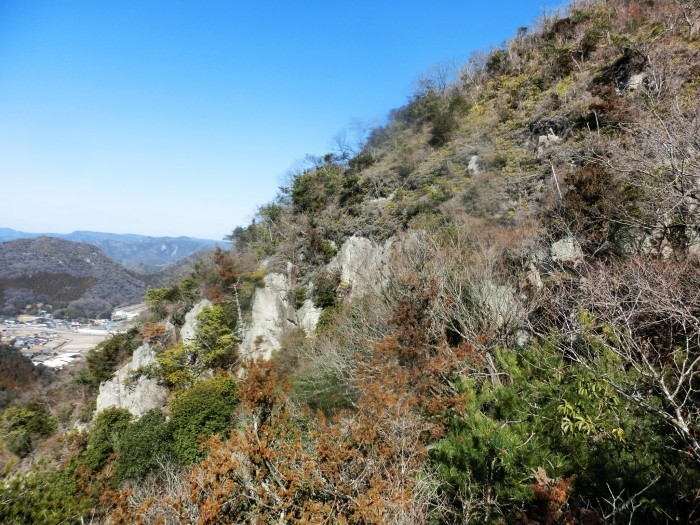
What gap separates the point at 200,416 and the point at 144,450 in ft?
7.14

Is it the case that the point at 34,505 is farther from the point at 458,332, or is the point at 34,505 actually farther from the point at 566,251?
the point at 566,251

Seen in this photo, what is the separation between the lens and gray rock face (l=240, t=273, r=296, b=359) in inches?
835

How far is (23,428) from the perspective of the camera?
21.5 meters

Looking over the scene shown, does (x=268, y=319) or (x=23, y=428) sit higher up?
(x=268, y=319)

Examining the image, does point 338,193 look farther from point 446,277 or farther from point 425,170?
point 446,277

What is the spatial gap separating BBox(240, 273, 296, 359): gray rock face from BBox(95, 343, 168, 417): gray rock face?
5.84 m

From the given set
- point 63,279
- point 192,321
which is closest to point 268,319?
point 192,321

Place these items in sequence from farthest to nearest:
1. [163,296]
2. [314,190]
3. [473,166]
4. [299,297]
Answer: [163,296] → [314,190] → [299,297] → [473,166]

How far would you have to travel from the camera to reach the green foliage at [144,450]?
472 inches

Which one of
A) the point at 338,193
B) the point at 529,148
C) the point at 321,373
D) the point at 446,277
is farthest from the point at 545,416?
the point at 338,193

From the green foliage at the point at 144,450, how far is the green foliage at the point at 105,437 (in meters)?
1.61

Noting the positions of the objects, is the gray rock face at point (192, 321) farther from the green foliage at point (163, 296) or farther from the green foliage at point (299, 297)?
the green foliage at point (299, 297)

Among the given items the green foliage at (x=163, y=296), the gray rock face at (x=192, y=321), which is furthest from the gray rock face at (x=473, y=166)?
the green foliage at (x=163, y=296)

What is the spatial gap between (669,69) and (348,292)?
19.5 metres
